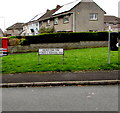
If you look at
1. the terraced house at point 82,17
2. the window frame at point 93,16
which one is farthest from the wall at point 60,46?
the window frame at point 93,16

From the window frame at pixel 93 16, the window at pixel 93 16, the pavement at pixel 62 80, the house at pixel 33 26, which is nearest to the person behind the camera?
the pavement at pixel 62 80

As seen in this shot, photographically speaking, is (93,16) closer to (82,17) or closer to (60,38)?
(82,17)

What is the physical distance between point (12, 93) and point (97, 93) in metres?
2.48

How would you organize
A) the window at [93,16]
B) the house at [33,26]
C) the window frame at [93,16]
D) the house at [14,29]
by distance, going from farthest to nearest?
the house at [14,29] < the house at [33,26] < the window at [93,16] < the window frame at [93,16]

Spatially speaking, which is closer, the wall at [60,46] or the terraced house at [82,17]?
the wall at [60,46]

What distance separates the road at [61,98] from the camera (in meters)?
4.44

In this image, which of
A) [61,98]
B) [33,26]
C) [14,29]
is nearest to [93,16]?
[33,26]

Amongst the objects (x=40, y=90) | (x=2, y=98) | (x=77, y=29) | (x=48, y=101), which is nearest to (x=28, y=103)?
(x=48, y=101)

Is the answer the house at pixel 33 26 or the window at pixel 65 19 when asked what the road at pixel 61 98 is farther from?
the house at pixel 33 26

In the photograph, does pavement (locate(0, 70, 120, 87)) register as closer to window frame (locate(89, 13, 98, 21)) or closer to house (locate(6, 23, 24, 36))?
window frame (locate(89, 13, 98, 21))

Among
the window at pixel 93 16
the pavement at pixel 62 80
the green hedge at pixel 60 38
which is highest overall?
the window at pixel 93 16

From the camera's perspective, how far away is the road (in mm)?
4441

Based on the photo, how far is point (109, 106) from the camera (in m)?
4.45

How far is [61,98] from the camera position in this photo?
16.9 ft
